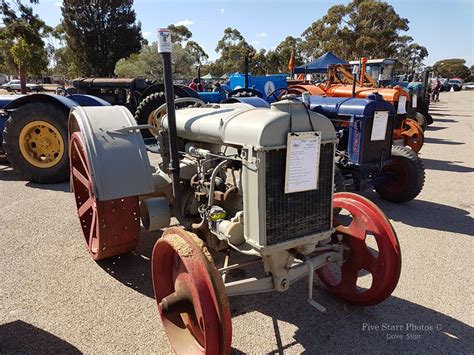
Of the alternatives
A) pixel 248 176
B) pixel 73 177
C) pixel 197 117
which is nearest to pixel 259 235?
pixel 248 176

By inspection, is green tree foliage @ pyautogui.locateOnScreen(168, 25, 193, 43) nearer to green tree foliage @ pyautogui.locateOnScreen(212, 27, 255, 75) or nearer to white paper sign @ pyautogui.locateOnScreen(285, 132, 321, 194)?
green tree foliage @ pyautogui.locateOnScreen(212, 27, 255, 75)

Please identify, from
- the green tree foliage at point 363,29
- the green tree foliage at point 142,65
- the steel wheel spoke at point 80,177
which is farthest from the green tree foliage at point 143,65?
the steel wheel spoke at point 80,177

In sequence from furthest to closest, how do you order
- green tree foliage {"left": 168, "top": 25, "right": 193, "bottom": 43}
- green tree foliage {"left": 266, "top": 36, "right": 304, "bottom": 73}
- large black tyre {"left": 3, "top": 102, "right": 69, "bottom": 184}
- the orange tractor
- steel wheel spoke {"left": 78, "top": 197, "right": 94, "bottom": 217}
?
1. green tree foliage {"left": 168, "top": 25, "right": 193, "bottom": 43}
2. green tree foliage {"left": 266, "top": 36, "right": 304, "bottom": 73}
3. the orange tractor
4. large black tyre {"left": 3, "top": 102, "right": 69, "bottom": 184}
5. steel wheel spoke {"left": 78, "top": 197, "right": 94, "bottom": 217}

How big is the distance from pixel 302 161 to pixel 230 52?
60.0m

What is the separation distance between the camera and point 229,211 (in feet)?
7.66

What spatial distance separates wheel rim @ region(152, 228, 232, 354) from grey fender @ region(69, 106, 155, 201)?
61 centimetres

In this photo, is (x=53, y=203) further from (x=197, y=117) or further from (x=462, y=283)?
(x=462, y=283)

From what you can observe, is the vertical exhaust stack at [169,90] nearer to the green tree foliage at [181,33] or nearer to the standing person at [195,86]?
the standing person at [195,86]

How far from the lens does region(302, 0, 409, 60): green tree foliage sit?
102 ft

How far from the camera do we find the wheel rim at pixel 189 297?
1.65 m

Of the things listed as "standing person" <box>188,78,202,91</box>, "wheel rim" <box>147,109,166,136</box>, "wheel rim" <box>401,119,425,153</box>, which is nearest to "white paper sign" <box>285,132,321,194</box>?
"wheel rim" <box>147,109,166,136</box>

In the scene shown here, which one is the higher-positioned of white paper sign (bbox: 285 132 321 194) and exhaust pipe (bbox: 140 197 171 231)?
white paper sign (bbox: 285 132 321 194)

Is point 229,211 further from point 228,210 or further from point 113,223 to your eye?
point 113,223

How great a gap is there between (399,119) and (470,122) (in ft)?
37.0
